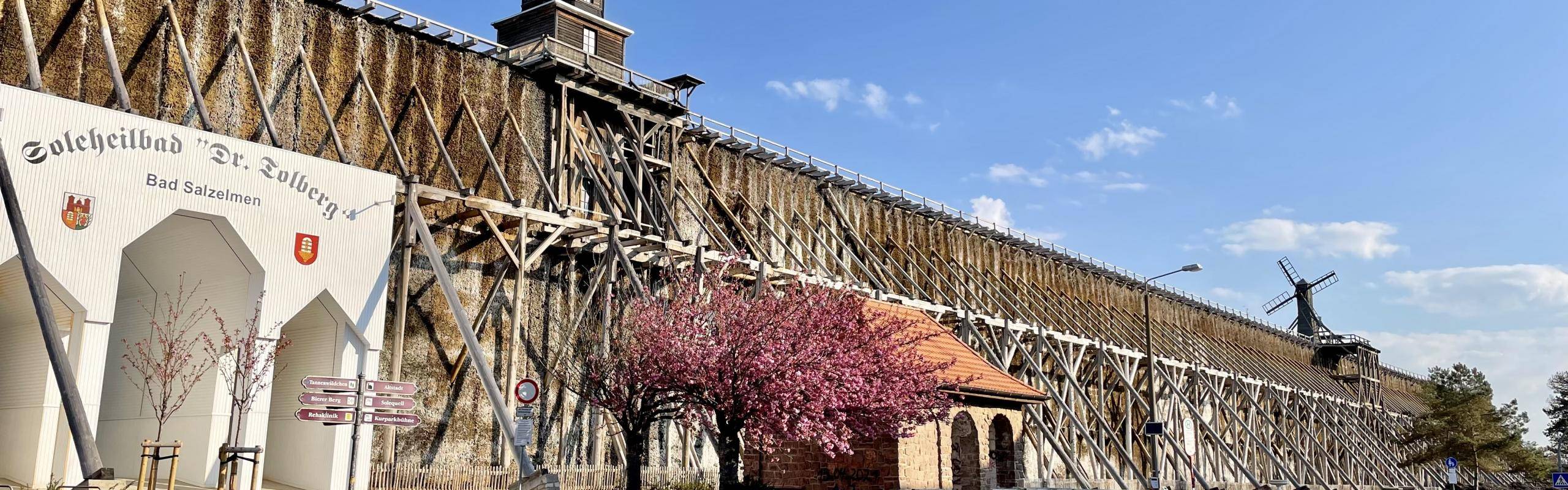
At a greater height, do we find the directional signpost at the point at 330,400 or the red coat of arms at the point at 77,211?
the red coat of arms at the point at 77,211

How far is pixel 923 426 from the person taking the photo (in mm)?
24609

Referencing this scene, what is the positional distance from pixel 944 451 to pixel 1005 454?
3.20 metres

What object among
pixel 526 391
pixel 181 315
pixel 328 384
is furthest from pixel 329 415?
pixel 181 315

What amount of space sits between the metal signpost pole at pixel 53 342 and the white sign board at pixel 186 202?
21.8 inches

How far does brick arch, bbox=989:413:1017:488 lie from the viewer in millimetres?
27422

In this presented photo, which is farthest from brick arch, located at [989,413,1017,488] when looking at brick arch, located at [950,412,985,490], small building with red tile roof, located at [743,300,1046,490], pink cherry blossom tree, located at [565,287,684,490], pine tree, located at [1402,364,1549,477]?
pine tree, located at [1402,364,1549,477]

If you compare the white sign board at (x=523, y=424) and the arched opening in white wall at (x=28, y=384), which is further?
the white sign board at (x=523, y=424)

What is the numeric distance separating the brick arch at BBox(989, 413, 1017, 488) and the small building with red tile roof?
0.02 meters

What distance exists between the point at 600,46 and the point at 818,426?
19.0 m

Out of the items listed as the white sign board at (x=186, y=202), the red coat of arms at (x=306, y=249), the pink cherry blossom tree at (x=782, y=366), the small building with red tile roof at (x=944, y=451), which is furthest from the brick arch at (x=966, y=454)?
the red coat of arms at (x=306, y=249)

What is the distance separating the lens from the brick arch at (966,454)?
86.0 ft

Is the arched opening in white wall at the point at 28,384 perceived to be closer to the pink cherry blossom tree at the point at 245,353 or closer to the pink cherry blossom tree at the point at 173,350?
the pink cherry blossom tree at the point at 173,350

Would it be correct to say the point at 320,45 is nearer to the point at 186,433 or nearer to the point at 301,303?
the point at 301,303

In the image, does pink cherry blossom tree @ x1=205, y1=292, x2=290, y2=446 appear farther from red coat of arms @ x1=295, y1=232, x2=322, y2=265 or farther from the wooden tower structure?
the wooden tower structure
